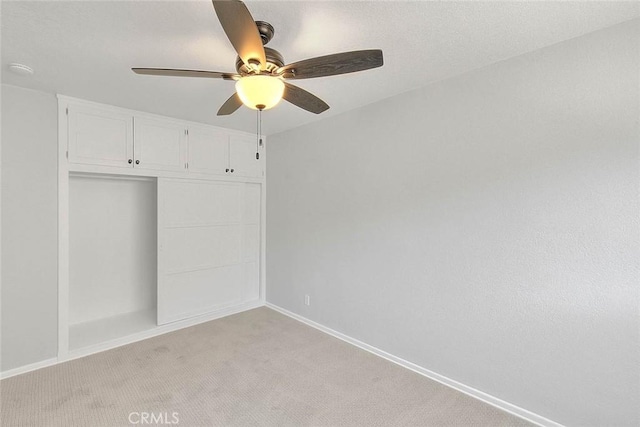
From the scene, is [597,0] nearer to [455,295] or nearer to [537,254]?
[537,254]

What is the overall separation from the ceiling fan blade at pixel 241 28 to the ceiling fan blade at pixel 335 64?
168 millimetres

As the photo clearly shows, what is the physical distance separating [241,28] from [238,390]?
7.80 ft

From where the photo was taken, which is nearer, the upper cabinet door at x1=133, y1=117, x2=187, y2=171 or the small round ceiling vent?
the small round ceiling vent

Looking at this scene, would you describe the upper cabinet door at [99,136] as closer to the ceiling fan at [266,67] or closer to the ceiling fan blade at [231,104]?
the ceiling fan blade at [231,104]

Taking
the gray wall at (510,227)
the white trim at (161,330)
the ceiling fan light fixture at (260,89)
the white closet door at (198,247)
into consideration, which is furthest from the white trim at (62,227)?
the gray wall at (510,227)

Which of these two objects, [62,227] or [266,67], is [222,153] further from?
[266,67]

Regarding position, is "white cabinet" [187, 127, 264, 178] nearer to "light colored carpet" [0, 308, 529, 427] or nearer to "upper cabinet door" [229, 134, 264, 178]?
"upper cabinet door" [229, 134, 264, 178]

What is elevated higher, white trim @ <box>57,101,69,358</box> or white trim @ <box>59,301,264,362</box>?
white trim @ <box>57,101,69,358</box>

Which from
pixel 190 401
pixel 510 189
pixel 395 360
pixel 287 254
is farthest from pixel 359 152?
pixel 190 401

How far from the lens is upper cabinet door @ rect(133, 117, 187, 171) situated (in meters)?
3.12

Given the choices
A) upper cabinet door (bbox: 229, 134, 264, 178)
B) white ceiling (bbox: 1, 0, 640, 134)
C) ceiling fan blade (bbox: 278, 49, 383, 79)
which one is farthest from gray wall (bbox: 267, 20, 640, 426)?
upper cabinet door (bbox: 229, 134, 264, 178)

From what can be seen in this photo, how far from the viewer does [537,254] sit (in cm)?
195

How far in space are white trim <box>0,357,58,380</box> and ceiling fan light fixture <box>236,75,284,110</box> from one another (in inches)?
116

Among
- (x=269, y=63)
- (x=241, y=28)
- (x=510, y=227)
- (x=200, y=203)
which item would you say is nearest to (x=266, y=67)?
(x=269, y=63)
